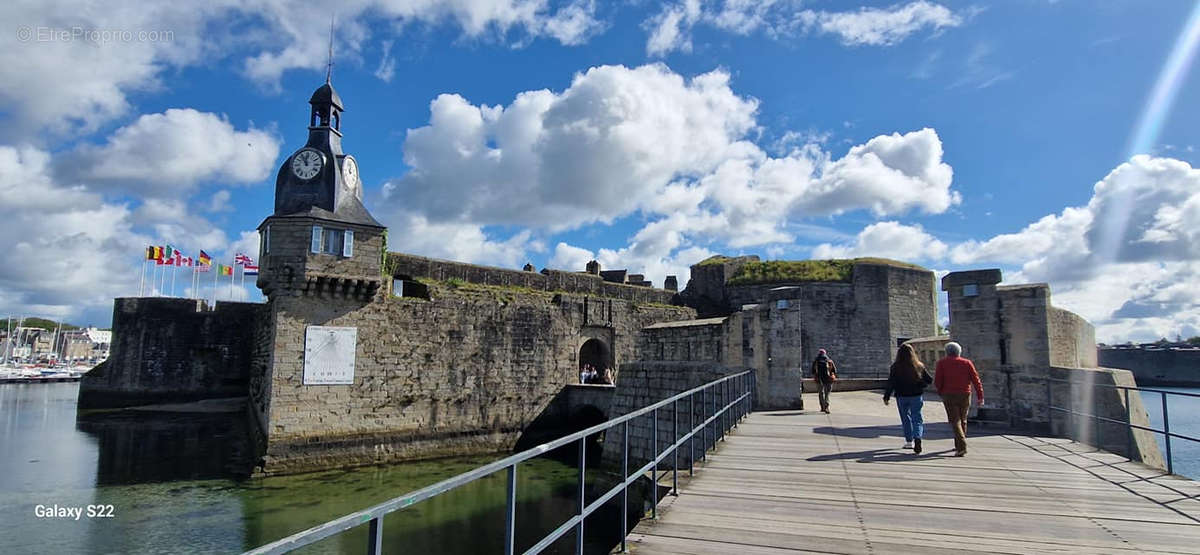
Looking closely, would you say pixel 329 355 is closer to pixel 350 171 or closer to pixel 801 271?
pixel 350 171

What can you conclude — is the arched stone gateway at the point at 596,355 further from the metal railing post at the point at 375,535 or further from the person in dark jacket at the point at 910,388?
the metal railing post at the point at 375,535

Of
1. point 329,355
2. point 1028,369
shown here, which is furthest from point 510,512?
point 329,355

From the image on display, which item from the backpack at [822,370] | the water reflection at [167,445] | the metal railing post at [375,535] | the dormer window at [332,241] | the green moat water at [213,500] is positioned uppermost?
the dormer window at [332,241]

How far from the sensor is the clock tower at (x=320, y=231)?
669 inches

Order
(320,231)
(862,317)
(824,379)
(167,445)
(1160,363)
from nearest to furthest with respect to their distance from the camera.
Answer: (824,379), (320,231), (167,445), (862,317), (1160,363)

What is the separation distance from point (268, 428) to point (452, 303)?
6625 millimetres

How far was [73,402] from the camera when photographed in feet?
119

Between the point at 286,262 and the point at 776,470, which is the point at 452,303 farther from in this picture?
the point at 776,470

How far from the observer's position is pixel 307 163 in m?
18.2

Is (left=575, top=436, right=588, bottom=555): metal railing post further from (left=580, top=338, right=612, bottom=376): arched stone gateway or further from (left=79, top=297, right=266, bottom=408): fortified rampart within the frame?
(left=79, top=297, right=266, bottom=408): fortified rampart

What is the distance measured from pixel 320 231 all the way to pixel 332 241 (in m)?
0.43

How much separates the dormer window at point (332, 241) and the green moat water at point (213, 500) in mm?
6156

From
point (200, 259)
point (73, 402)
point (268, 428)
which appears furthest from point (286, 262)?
point (73, 402)

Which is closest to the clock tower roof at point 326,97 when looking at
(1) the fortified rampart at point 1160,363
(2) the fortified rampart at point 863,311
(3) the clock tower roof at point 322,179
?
(3) the clock tower roof at point 322,179
